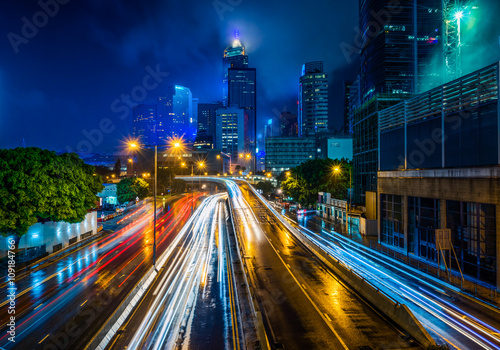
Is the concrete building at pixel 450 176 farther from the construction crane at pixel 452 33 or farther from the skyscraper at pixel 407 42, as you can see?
the skyscraper at pixel 407 42

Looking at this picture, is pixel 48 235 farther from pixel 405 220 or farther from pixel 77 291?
pixel 405 220

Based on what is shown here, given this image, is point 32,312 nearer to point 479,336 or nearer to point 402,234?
point 479,336

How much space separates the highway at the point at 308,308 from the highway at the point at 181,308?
2.16 metres

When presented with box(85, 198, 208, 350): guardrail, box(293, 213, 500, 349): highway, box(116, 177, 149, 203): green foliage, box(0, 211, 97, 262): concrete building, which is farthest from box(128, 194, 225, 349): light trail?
box(116, 177, 149, 203): green foliage

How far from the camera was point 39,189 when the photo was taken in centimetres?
2652

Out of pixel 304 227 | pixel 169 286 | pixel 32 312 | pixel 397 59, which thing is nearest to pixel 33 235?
pixel 32 312

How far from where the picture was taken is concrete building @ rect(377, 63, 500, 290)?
2036 cm

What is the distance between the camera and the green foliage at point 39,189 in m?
24.2

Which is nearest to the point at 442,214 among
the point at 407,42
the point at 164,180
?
the point at 407,42

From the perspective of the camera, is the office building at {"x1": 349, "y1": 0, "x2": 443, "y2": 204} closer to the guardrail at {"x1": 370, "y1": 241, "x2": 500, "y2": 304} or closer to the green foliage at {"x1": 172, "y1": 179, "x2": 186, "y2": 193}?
the guardrail at {"x1": 370, "y1": 241, "x2": 500, "y2": 304}

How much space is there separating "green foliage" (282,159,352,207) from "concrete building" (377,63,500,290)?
84.2ft

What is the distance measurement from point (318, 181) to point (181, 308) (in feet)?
156

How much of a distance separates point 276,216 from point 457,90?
1338 inches

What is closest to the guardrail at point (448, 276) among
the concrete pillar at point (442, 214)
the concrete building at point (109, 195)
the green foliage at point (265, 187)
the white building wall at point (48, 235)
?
the concrete pillar at point (442, 214)
